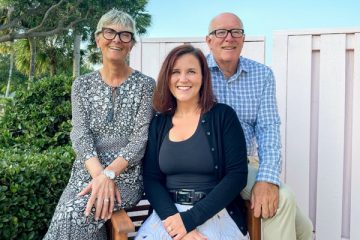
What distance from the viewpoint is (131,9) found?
753 inches

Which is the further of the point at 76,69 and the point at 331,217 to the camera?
the point at 76,69

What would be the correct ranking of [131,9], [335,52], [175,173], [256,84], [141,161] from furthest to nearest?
[131,9] → [335,52] → [256,84] → [141,161] → [175,173]

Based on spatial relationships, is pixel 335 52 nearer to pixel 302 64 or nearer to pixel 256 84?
pixel 302 64

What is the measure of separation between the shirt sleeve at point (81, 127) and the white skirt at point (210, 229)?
51 cm

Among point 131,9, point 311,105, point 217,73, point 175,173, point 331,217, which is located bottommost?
point 331,217

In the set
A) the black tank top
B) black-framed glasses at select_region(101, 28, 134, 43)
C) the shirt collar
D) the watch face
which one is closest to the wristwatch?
the watch face

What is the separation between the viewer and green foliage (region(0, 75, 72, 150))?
445 cm

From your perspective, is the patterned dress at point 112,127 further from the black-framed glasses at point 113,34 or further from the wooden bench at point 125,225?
the black-framed glasses at point 113,34

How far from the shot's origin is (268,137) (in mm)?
2566

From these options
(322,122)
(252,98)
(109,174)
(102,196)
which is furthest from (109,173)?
(322,122)

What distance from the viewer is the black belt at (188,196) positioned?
229 centimetres

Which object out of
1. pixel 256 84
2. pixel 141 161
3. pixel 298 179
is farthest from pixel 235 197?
pixel 298 179

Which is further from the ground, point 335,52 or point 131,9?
point 131,9

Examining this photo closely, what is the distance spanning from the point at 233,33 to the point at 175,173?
0.96 metres
